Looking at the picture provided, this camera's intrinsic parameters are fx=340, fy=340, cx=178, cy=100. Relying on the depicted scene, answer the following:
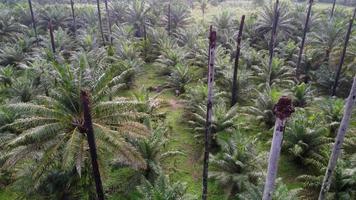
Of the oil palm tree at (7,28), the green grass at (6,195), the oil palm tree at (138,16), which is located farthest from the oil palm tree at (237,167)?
the oil palm tree at (7,28)

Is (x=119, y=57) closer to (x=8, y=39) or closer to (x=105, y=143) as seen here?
(x=8, y=39)

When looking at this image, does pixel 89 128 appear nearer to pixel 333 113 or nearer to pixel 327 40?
pixel 333 113

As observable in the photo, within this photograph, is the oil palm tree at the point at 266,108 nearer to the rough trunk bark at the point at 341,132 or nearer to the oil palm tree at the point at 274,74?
the oil palm tree at the point at 274,74

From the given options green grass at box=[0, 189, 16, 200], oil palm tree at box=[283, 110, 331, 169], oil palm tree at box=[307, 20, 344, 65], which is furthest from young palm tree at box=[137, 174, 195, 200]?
oil palm tree at box=[307, 20, 344, 65]

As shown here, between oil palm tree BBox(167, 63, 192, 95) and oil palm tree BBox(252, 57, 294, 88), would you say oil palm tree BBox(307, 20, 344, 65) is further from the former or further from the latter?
oil palm tree BBox(167, 63, 192, 95)

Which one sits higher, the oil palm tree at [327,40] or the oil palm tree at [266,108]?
the oil palm tree at [327,40]

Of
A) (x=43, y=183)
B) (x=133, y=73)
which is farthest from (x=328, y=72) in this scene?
(x=43, y=183)

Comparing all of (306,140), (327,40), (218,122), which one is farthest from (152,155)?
(327,40)
